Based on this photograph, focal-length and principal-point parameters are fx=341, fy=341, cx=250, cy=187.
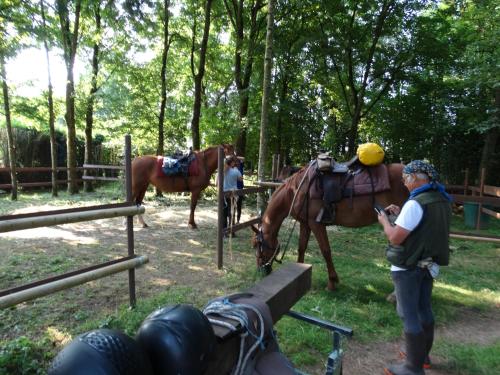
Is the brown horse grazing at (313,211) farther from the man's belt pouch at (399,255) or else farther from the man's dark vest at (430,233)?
the man's dark vest at (430,233)

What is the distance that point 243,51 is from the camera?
1234cm

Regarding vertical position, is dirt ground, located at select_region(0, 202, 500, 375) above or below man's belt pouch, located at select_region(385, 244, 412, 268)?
below

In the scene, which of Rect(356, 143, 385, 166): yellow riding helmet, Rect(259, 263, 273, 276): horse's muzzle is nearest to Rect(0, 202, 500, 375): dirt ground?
Rect(259, 263, 273, 276): horse's muzzle

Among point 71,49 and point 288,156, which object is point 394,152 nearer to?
point 288,156

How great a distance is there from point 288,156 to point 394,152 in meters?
4.60

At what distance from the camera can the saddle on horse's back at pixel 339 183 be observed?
479cm

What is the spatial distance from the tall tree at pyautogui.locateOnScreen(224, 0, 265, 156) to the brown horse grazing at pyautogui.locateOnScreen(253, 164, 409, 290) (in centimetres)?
752

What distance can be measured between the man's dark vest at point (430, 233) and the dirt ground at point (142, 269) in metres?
1.17

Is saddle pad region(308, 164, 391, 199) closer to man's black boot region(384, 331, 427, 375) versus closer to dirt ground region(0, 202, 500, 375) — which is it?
dirt ground region(0, 202, 500, 375)

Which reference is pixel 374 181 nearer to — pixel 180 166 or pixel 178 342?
pixel 178 342

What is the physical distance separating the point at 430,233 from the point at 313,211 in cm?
233

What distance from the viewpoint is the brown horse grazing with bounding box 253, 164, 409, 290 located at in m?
4.84

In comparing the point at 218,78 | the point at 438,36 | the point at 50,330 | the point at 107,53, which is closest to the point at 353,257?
the point at 50,330

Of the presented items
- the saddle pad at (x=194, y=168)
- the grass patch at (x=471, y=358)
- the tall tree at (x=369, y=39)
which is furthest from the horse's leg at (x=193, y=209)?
the tall tree at (x=369, y=39)
